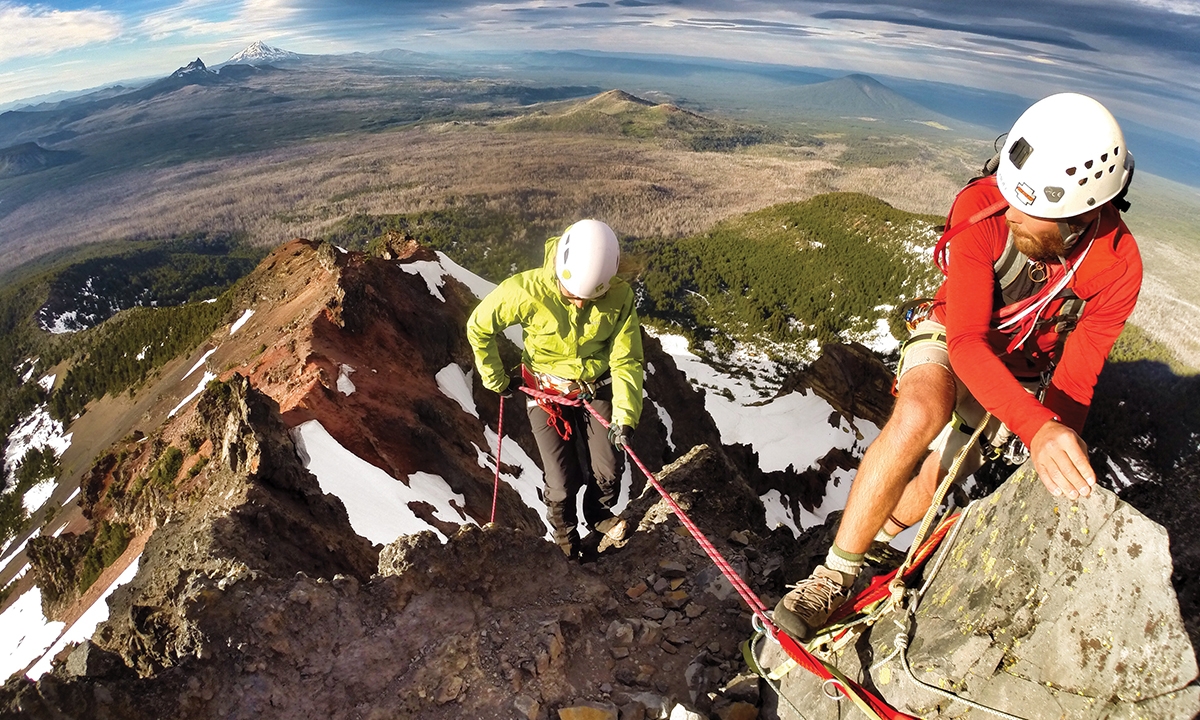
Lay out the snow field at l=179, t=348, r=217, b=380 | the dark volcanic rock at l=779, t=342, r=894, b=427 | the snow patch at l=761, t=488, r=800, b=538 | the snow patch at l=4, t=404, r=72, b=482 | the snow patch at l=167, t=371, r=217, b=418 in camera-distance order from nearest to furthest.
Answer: the snow patch at l=167, t=371, r=217, b=418 < the snow field at l=179, t=348, r=217, b=380 < the snow patch at l=761, t=488, r=800, b=538 < the snow patch at l=4, t=404, r=72, b=482 < the dark volcanic rock at l=779, t=342, r=894, b=427

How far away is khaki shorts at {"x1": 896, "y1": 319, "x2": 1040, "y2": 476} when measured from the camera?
4406 mm

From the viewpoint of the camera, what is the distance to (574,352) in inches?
271

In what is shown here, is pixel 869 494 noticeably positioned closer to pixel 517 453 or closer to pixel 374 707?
pixel 374 707

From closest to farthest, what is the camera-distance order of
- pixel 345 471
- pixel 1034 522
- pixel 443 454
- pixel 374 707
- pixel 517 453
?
pixel 1034 522 < pixel 374 707 < pixel 345 471 < pixel 443 454 < pixel 517 453

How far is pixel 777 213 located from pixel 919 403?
182 m

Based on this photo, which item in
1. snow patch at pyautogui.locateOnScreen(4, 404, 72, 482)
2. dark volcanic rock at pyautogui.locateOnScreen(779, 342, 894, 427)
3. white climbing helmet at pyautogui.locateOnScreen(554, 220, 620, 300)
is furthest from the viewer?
dark volcanic rock at pyautogui.locateOnScreen(779, 342, 894, 427)

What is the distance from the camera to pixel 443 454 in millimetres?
16828

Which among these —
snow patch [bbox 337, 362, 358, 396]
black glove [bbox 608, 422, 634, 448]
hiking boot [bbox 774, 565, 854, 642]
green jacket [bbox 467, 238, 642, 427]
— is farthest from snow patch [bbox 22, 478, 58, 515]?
hiking boot [bbox 774, 565, 854, 642]

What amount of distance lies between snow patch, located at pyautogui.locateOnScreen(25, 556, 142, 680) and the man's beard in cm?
1288

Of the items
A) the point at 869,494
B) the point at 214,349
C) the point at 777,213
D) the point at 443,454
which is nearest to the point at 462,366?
the point at 443,454

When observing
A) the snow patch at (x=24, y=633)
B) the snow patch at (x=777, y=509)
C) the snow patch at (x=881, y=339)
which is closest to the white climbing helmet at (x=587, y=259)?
the snow patch at (x=24, y=633)

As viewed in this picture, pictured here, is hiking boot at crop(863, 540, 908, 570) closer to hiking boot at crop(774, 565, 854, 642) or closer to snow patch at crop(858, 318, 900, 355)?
hiking boot at crop(774, 565, 854, 642)

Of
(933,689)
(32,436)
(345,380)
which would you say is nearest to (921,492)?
(933,689)

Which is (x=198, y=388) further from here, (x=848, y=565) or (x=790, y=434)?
(x=790, y=434)
